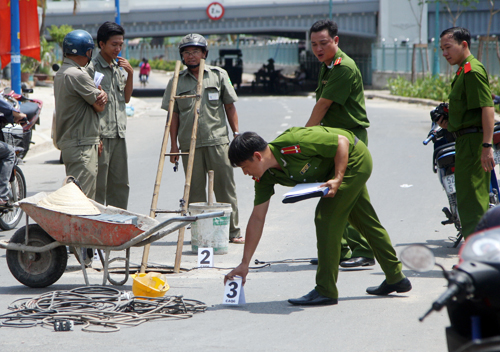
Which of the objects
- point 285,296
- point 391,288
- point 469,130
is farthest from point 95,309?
point 469,130

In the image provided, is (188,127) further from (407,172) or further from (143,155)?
(143,155)

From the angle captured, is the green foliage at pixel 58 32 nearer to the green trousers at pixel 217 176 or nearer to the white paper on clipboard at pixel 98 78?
the green trousers at pixel 217 176

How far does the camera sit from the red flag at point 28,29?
51.3ft

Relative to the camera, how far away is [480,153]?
5.57m

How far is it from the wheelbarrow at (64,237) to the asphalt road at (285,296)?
181 millimetres

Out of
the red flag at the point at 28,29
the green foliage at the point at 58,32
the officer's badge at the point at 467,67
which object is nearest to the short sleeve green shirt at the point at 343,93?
the officer's badge at the point at 467,67

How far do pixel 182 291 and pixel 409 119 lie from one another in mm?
15963

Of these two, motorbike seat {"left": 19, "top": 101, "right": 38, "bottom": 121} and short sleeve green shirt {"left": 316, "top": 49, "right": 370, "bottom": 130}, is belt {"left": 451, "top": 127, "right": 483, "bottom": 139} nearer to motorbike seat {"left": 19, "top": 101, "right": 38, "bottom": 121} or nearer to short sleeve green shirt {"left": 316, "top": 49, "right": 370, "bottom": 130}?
short sleeve green shirt {"left": 316, "top": 49, "right": 370, "bottom": 130}

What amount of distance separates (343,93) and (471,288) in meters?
3.62

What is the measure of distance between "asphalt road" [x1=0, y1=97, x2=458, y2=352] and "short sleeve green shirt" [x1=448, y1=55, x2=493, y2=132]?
1.34 m

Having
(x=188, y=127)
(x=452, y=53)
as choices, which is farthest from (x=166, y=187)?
(x=452, y=53)

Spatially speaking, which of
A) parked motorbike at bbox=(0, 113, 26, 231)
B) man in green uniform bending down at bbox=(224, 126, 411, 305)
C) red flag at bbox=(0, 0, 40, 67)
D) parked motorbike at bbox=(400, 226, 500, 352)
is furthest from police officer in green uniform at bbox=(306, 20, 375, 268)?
red flag at bbox=(0, 0, 40, 67)

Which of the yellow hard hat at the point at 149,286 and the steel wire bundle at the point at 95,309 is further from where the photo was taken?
the yellow hard hat at the point at 149,286

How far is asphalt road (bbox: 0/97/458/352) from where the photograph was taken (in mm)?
4270
